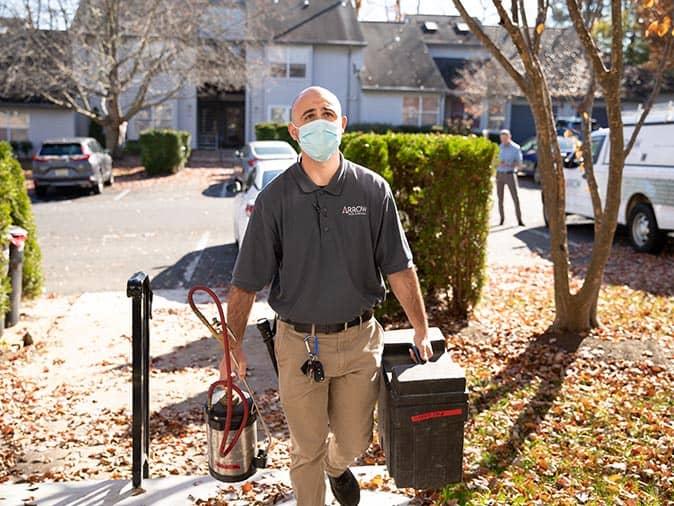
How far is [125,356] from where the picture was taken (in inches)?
288

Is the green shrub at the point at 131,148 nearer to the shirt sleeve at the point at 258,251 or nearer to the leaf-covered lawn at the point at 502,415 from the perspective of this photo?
the leaf-covered lawn at the point at 502,415

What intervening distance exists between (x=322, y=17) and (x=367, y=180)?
117ft

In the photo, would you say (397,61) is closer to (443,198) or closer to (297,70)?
(297,70)

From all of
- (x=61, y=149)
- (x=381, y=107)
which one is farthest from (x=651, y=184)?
(x=381, y=107)

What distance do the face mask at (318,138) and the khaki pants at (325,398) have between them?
819 millimetres

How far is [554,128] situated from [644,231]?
656cm

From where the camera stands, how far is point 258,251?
11.5ft

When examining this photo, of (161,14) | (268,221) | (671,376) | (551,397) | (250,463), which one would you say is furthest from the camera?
(161,14)

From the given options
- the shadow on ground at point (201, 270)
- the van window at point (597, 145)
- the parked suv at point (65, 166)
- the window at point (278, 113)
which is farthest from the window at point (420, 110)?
the shadow on ground at point (201, 270)

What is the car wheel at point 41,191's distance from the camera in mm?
22328

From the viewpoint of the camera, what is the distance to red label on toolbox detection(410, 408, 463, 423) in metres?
3.44

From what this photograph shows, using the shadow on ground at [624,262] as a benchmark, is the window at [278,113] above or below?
above

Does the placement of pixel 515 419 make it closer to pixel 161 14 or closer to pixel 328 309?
pixel 328 309

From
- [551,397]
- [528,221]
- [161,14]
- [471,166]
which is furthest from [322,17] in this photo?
[551,397]
